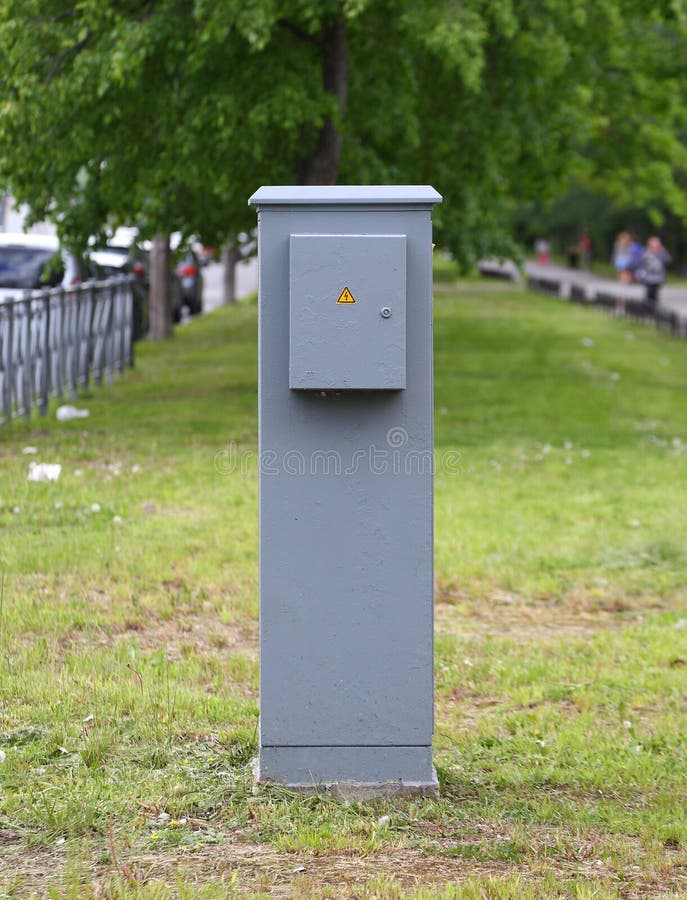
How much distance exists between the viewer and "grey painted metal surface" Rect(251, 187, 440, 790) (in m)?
4.15

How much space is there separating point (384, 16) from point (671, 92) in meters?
8.46

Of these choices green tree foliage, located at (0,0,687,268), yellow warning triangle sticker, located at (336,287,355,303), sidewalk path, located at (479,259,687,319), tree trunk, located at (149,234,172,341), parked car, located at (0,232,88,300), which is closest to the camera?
yellow warning triangle sticker, located at (336,287,355,303)

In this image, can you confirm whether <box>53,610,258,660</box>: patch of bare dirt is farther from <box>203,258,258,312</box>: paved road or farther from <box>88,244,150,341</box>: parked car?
<box>203,258,258,312</box>: paved road

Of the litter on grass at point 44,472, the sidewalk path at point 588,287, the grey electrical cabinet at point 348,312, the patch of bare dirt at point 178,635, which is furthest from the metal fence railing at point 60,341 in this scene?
the sidewalk path at point 588,287

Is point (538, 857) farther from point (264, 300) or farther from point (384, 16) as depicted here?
point (384, 16)

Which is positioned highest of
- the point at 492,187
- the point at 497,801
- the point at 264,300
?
the point at 492,187

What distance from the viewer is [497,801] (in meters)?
4.37

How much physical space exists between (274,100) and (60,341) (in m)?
3.35

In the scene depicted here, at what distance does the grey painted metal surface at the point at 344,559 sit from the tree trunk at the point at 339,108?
31.3 feet

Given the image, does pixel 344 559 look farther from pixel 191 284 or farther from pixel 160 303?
pixel 191 284

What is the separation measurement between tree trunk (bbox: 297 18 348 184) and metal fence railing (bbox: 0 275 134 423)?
2.74 m

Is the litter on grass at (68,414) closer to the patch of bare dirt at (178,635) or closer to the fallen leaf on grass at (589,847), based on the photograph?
the patch of bare dirt at (178,635)

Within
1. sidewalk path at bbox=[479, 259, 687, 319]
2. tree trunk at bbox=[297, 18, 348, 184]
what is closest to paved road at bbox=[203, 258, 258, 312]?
sidewalk path at bbox=[479, 259, 687, 319]

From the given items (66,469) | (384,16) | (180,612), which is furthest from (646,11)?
(180,612)
